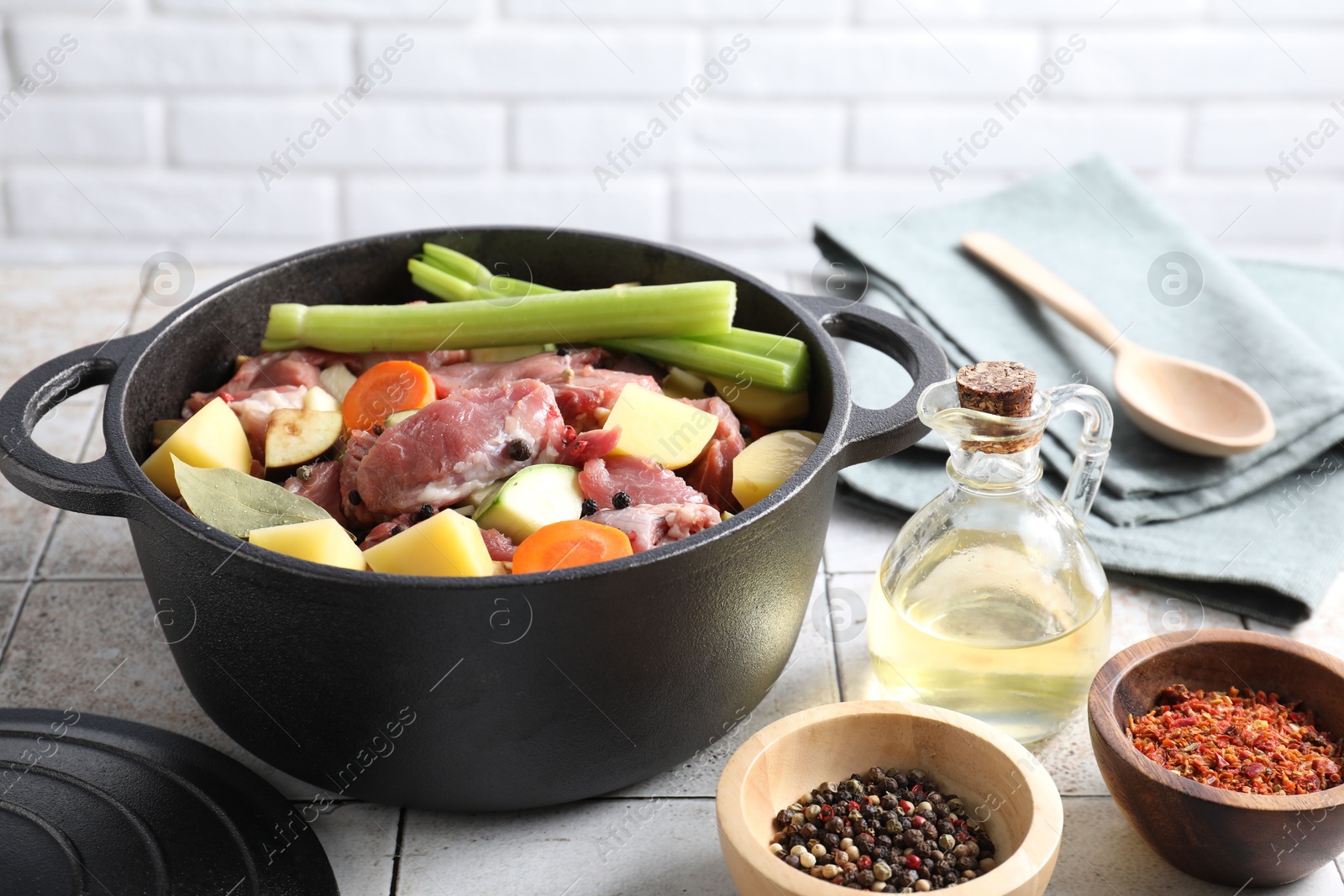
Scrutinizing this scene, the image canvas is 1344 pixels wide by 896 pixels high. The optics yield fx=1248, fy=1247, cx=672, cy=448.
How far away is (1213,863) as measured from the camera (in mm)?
1324

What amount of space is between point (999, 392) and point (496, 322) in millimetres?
766

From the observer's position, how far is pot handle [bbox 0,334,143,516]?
1.33m

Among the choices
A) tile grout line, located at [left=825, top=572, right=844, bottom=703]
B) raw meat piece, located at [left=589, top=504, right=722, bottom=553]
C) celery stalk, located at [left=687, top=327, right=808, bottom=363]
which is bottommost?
tile grout line, located at [left=825, top=572, right=844, bottom=703]

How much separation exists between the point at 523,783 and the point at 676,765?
0.71 feet

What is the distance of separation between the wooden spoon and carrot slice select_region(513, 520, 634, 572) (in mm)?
1080

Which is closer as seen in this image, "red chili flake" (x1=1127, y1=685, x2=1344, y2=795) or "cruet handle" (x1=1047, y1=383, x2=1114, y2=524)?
"red chili flake" (x1=1127, y1=685, x2=1344, y2=795)

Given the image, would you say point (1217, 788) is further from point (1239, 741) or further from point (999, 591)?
point (999, 591)

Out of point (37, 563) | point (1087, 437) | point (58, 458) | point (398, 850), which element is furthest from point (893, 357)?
point (37, 563)

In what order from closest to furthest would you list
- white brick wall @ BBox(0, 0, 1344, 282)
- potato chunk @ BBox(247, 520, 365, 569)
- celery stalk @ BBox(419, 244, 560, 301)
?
potato chunk @ BBox(247, 520, 365, 569) < celery stalk @ BBox(419, 244, 560, 301) < white brick wall @ BBox(0, 0, 1344, 282)

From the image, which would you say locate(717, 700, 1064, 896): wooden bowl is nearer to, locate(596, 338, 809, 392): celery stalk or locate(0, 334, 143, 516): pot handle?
locate(596, 338, 809, 392): celery stalk

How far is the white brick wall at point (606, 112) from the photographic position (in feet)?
10.6

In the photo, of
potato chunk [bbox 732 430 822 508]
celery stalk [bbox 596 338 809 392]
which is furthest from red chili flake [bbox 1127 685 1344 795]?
celery stalk [bbox 596 338 809 392]

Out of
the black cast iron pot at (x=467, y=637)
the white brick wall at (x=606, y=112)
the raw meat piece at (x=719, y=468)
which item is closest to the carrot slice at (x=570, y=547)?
the black cast iron pot at (x=467, y=637)

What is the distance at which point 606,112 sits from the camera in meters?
3.35
